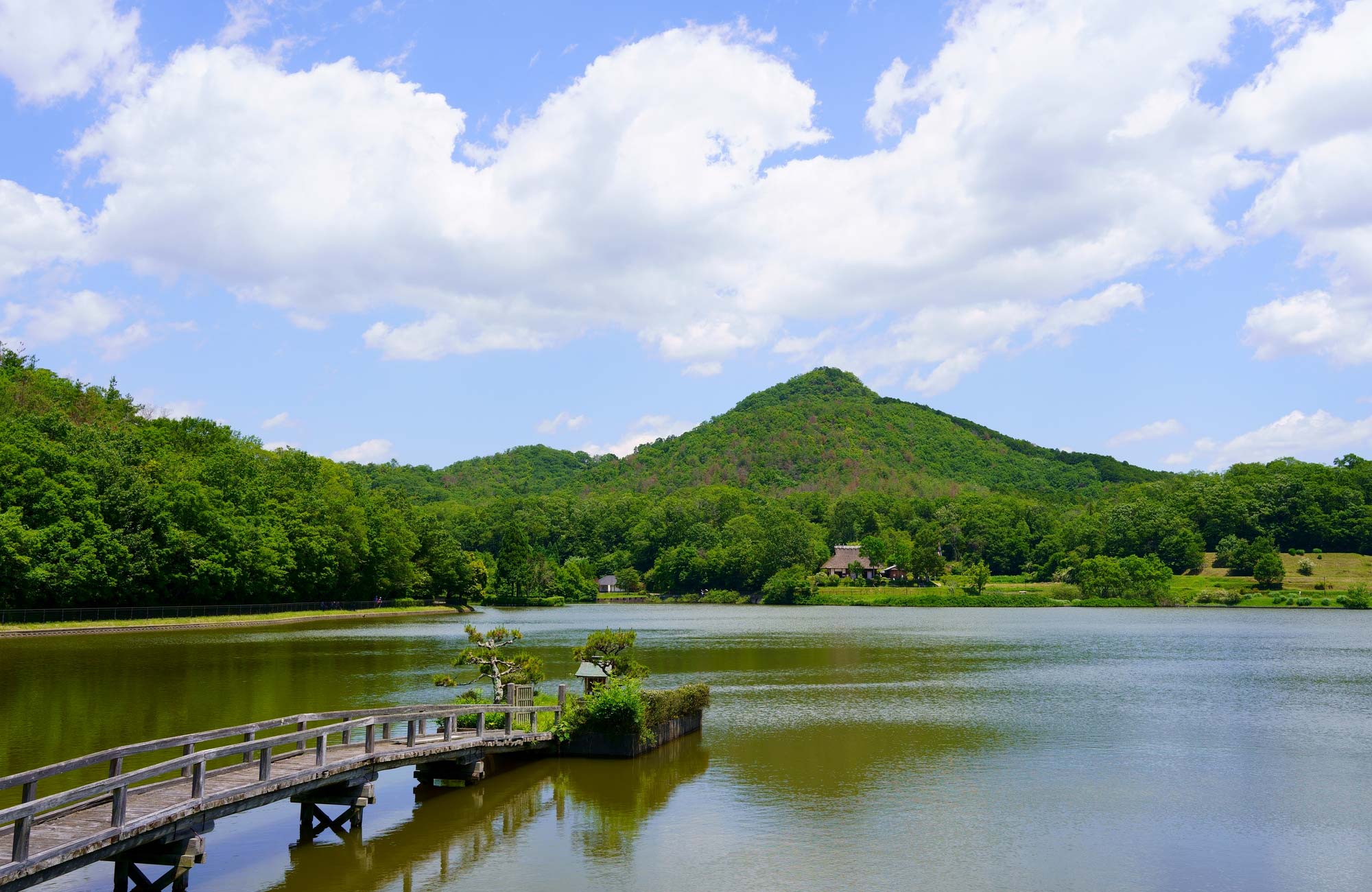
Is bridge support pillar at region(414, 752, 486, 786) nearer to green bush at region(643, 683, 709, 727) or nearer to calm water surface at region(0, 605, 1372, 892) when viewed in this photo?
calm water surface at region(0, 605, 1372, 892)

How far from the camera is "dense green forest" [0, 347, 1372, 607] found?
62.5 meters

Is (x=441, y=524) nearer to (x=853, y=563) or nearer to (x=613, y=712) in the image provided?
(x=853, y=563)

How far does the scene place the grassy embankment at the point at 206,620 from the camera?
56.2 metres

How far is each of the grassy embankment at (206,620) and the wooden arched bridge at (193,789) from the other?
41868mm

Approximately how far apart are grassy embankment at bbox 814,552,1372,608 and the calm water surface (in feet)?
198

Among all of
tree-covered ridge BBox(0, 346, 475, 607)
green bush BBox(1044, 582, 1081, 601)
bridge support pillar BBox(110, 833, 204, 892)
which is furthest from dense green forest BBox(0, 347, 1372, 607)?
bridge support pillar BBox(110, 833, 204, 892)

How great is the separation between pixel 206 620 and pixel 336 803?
57332 millimetres

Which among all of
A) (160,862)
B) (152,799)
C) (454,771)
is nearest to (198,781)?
(152,799)

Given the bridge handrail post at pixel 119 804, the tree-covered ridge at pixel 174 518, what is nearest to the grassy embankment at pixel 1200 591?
the tree-covered ridge at pixel 174 518

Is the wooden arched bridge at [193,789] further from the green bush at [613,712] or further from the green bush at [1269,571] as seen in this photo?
the green bush at [1269,571]

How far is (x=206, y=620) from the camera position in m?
68.2

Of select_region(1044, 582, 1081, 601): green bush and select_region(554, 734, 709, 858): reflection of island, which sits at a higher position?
select_region(1044, 582, 1081, 601): green bush

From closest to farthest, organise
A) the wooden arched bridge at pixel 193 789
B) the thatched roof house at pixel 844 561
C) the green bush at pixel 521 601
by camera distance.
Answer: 1. the wooden arched bridge at pixel 193 789
2. the green bush at pixel 521 601
3. the thatched roof house at pixel 844 561

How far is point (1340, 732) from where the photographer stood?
92.4 ft
